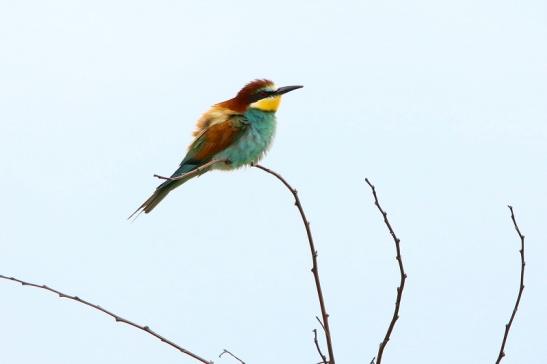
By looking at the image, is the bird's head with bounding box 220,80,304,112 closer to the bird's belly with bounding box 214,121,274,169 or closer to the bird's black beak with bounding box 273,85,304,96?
the bird's black beak with bounding box 273,85,304,96

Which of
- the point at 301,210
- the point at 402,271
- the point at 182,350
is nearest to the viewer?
the point at 182,350

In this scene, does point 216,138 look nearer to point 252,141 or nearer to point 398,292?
point 252,141

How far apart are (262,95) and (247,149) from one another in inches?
11.0

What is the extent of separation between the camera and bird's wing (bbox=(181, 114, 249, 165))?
421cm

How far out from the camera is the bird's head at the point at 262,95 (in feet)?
14.0

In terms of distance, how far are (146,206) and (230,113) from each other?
62 cm

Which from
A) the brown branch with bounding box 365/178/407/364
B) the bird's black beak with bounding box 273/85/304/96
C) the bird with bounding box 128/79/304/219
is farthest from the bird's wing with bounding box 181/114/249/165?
the brown branch with bounding box 365/178/407/364

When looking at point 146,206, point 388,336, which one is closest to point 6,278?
point 388,336

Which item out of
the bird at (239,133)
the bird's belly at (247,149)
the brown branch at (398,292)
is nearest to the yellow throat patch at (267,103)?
the bird at (239,133)

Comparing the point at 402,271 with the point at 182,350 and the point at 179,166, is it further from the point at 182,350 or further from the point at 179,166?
the point at 179,166

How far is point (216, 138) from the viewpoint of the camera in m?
4.22

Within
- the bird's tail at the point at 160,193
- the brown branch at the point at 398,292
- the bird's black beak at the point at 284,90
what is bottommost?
the brown branch at the point at 398,292

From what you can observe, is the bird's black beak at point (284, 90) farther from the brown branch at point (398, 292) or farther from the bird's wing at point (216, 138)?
the brown branch at point (398, 292)

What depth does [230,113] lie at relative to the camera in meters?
4.33
